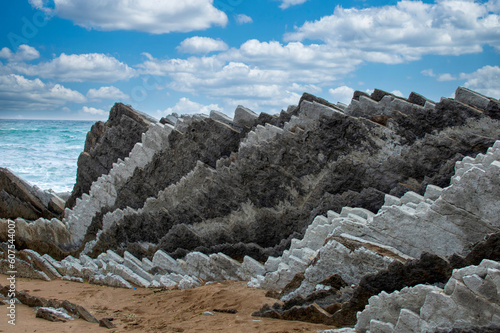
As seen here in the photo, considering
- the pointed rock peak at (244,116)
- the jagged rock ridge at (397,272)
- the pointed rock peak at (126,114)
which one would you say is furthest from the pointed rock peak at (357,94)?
the pointed rock peak at (126,114)

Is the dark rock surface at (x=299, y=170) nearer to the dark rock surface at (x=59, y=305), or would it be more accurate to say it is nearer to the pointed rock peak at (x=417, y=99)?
the pointed rock peak at (x=417, y=99)

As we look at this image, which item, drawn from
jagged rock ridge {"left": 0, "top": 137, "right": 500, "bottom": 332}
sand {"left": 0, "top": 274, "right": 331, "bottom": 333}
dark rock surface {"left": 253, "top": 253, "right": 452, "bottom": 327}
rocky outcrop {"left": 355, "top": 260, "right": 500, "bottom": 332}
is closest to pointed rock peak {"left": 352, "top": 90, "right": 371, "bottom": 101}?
jagged rock ridge {"left": 0, "top": 137, "right": 500, "bottom": 332}

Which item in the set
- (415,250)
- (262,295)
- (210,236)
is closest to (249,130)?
(210,236)

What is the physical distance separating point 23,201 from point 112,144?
4945 mm

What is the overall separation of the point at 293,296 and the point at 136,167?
38.0ft

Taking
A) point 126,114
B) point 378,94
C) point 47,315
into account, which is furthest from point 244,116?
point 47,315

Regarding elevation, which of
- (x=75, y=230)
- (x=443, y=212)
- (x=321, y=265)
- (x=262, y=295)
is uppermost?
(x=443, y=212)

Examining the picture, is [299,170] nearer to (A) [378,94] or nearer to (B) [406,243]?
(A) [378,94]

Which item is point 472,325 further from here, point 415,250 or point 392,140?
point 392,140

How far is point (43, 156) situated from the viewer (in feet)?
204

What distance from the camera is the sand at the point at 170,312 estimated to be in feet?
27.9

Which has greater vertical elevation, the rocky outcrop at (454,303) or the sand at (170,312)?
the rocky outcrop at (454,303)

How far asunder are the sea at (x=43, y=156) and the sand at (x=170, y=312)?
96.1ft

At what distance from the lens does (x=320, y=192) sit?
1283 centimetres
